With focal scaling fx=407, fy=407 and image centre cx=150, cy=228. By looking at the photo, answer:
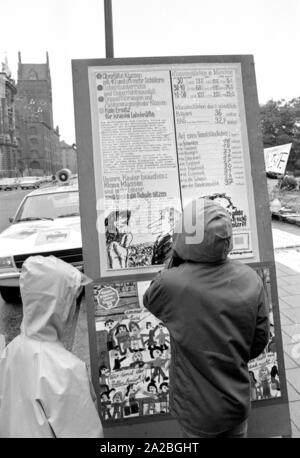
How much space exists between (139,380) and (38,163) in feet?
13.4

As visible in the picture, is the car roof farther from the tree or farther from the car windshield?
the tree

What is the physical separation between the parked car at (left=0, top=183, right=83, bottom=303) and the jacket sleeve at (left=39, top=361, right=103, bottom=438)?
143 inches

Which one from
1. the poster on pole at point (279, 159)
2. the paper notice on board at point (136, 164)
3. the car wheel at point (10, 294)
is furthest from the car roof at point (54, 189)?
the poster on pole at point (279, 159)

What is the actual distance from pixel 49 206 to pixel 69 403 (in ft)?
16.8

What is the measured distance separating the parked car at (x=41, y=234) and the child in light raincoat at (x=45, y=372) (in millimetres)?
3527

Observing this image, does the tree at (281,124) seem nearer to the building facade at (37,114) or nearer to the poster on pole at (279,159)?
the poster on pole at (279,159)

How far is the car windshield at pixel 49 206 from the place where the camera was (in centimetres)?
625

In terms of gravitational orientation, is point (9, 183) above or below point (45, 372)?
above

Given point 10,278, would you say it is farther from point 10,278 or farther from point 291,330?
point 291,330

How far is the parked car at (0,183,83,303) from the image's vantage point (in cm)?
521

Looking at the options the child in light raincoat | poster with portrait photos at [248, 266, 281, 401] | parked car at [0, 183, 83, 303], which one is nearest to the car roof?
parked car at [0, 183, 83, 303]

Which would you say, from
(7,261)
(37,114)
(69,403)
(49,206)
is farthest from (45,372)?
(49,206)

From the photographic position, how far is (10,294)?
589 centimetres
